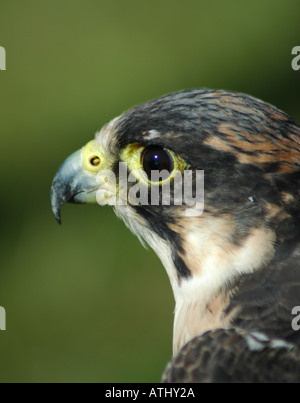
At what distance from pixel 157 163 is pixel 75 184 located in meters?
0.44

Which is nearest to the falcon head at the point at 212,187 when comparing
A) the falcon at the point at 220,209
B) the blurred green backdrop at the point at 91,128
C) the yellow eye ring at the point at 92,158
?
the falcon at the point at 220,209

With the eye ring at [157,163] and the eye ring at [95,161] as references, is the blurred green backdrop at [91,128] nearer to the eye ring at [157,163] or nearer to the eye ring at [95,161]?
the eye ring at [95,161]

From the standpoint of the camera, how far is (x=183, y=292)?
8.06 ft

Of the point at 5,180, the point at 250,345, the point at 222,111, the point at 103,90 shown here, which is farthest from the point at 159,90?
the point at 250,345

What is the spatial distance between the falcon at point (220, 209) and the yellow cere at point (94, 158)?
0.31 ft

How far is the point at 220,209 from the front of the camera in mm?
2289

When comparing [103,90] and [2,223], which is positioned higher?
[103,90]

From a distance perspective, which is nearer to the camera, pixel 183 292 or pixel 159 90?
pixel 183 292

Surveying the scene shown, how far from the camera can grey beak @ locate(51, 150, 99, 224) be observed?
2604 mm

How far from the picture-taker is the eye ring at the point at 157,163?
2.32 m

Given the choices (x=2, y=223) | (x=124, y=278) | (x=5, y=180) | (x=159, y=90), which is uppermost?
(x=159, y=90)

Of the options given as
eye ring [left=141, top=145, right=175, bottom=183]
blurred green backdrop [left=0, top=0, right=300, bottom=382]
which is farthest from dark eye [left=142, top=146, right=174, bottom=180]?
blurred green backdrop [left=0, top=0, right=300, bottom=382]

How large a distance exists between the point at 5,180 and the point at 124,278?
1557mm
